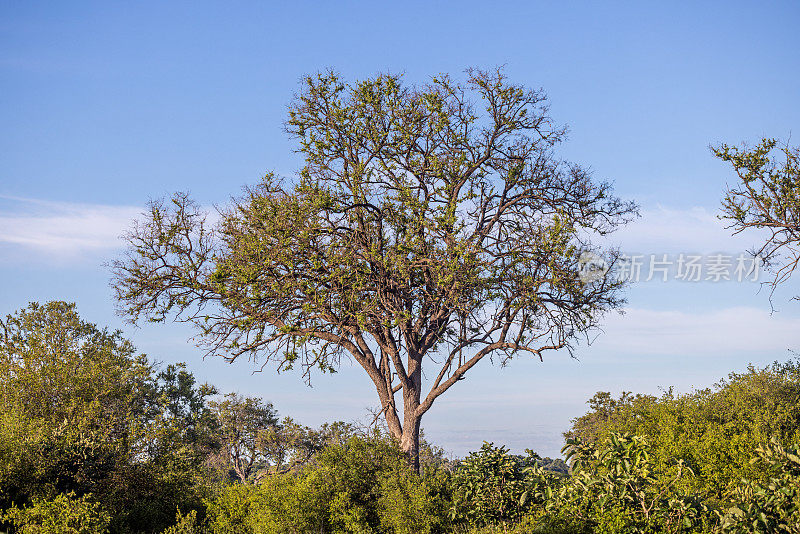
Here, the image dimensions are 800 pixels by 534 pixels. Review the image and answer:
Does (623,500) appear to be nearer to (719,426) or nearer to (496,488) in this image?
(496,488)

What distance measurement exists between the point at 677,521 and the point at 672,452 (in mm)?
5399

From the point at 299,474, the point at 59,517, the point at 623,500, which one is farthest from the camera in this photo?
the point at 299,474

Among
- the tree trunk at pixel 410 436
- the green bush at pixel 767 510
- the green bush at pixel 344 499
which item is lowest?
the green bush at pixel 767 510

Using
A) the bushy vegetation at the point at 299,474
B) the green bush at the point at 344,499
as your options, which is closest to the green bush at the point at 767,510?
the bushy vegetation at the point at 299,474

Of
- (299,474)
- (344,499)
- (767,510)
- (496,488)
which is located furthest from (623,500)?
(299,474)

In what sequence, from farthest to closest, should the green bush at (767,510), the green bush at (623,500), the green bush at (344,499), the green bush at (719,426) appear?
1. the green bush at (719,426)
2. the green bush at (344,499)
3. the green bush at (623,500)
4. the green bush at (767,510)

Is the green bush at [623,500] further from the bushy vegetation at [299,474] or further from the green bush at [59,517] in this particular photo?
the green bush at [59,517]

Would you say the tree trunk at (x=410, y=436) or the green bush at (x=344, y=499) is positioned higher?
the tree trunk at (x=410, y=436)

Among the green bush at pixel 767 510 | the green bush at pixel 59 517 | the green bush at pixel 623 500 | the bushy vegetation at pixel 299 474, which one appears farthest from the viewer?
the green bush at pixel 59 517

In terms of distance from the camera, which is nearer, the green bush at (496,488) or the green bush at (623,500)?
the green bush at (623,500)

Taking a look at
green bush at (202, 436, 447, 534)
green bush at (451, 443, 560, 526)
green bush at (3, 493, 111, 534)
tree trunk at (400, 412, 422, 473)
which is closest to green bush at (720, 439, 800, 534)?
green bush at (451, 443, 560, 526)

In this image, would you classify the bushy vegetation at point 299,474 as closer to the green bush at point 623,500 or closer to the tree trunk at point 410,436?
the green bush at point 623,500

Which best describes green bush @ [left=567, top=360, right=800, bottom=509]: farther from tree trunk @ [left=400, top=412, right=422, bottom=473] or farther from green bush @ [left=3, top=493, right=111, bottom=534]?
green bush @ [left=3, top=493, right=111, bottom=534]

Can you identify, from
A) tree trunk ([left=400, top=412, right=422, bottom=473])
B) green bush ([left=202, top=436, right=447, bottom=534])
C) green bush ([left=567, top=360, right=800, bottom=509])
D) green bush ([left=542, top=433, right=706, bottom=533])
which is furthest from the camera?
tree trunk ([left=400, top=412, right=422, bottom=473])
